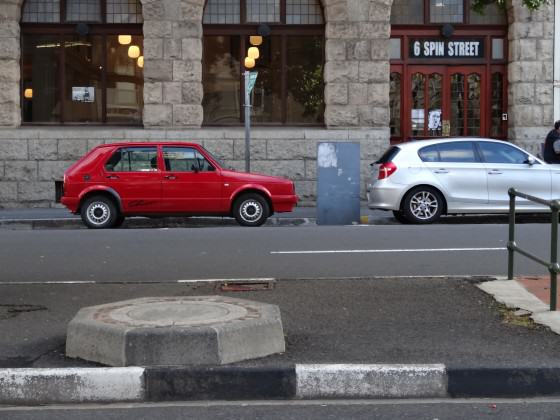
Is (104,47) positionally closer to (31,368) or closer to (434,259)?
(434,259)

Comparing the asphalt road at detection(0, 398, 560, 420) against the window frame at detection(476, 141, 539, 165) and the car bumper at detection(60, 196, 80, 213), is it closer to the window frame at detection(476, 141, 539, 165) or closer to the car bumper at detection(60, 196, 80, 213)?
the car bumper at detection(60, 196, 80, 213)

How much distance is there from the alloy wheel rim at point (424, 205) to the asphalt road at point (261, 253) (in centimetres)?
164

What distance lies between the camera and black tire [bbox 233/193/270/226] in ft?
53.5

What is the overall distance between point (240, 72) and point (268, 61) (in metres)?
0.64

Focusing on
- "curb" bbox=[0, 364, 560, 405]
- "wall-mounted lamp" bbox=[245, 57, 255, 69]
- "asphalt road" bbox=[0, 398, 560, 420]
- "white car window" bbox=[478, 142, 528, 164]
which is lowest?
"asphalt road" bbox=[0, 398, 560, 420]

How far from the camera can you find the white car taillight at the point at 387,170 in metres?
16.5

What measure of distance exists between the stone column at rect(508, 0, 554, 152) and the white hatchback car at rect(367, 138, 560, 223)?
4317 millimetres

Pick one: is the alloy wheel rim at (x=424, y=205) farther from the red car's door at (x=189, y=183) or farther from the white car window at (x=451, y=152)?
the red car's door at (x=189, y=183)

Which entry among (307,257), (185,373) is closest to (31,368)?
(185,373)

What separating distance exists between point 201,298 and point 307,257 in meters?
4.15

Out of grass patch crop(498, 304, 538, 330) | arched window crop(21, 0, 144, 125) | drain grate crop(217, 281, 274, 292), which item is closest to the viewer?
grass patch crop(498, 304, 538, 330)

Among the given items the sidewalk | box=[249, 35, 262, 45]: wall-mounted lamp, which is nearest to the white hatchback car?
box=[249, 35, 262, 45]: wall-mounted lamp

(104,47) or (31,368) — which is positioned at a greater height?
(104,47)

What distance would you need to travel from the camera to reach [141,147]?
645 inches
